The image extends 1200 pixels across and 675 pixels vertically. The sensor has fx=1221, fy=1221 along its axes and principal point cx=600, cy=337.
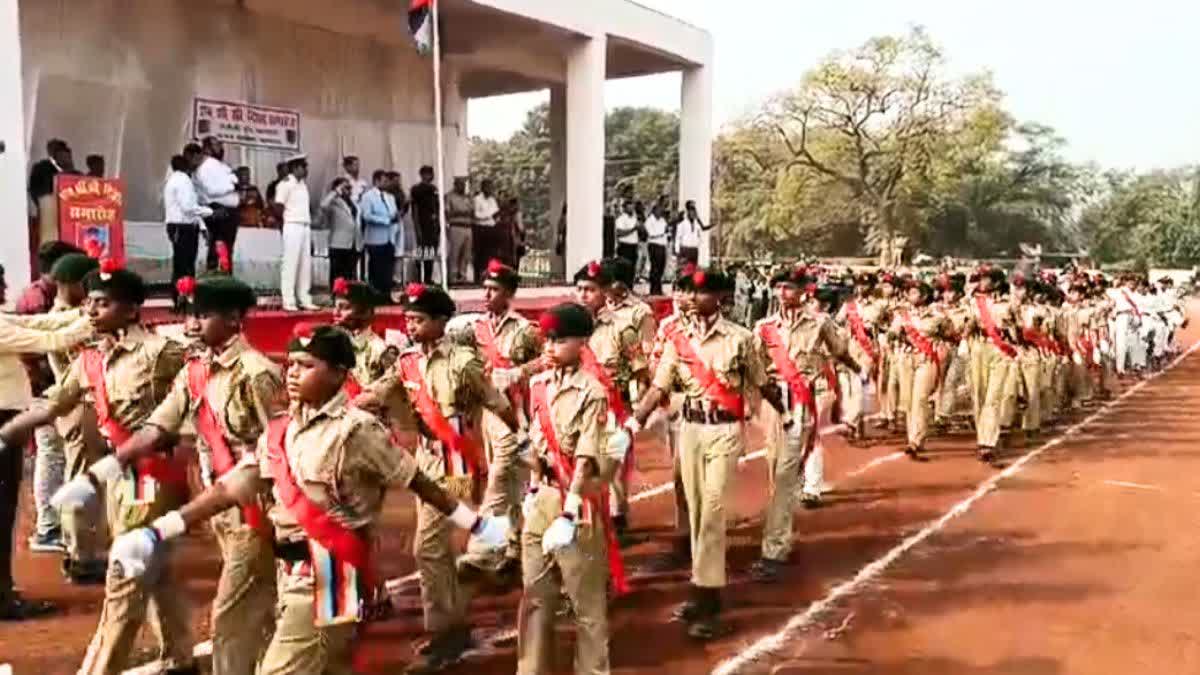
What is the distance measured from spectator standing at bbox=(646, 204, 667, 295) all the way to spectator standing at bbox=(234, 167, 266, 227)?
23.6 ft

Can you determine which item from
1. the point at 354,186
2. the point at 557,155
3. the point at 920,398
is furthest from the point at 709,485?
the point at 557,155

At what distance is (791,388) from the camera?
9445mm

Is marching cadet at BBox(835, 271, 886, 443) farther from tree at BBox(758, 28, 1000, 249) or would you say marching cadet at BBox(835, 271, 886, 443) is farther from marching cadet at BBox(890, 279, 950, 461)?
tree at BBox(758, 28, 1000, 249)

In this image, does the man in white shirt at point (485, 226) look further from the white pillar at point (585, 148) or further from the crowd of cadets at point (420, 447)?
the crowd of cadets at point (420, 447)

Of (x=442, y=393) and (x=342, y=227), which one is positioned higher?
(x=342, y=227)

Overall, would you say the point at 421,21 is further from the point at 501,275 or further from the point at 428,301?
the point at 428,301

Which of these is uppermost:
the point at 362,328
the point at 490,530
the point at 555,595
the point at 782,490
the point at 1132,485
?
the point at 362,328

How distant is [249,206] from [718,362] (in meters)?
9.55

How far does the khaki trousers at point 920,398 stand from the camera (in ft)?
43.1

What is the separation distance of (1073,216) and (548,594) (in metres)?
62.9

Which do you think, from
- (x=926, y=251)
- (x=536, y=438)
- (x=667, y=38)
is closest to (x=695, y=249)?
(x=667, y=38)

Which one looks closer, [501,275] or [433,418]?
[433,418]

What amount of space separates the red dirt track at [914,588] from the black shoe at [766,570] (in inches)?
3.6

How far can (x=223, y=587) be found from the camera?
4961mm
